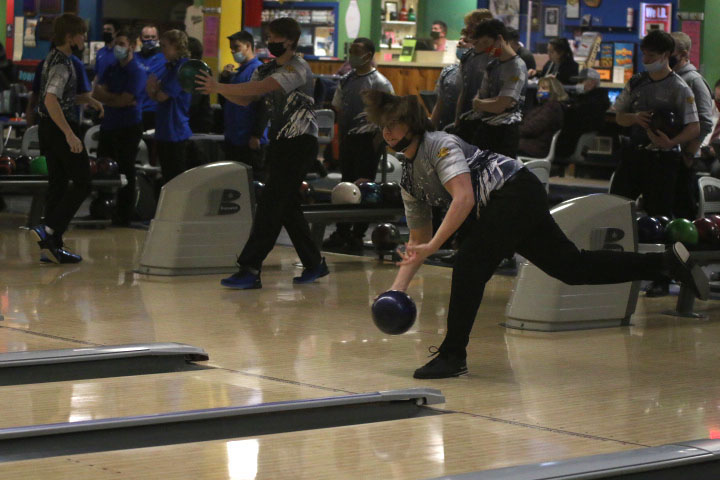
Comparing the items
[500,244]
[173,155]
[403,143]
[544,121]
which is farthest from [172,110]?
[500,244]

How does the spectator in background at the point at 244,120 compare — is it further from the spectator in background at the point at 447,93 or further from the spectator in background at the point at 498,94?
the spectator in background at the point at 498,94

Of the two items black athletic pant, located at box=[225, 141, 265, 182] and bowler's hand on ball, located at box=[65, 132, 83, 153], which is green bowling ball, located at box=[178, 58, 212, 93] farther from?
black athletic pant, located at box=[225, 141, 265, 182]

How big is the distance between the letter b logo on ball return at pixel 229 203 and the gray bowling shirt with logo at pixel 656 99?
218 centimetres

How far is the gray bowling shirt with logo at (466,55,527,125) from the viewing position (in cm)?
701

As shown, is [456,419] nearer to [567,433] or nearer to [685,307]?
[567,433]

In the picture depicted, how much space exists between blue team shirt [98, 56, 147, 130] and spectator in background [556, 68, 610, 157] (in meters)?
4.78

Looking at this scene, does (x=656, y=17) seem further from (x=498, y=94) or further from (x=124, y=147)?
(x=498, y=94)

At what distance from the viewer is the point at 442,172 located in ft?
14.1

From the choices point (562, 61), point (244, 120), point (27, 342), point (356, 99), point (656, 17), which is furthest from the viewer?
point (656, 17)

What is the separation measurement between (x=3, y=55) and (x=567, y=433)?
9.40 m

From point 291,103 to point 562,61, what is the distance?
6.86m

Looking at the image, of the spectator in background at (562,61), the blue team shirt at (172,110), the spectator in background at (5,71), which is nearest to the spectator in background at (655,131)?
the blue team shirt at (172,110)

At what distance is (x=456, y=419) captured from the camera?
3.88 metres

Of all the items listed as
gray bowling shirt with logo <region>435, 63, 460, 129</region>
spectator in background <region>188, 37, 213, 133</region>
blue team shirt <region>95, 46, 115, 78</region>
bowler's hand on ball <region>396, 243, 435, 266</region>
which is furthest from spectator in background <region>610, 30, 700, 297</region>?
spectator in background <region>188, 37, 213, 133</region>
